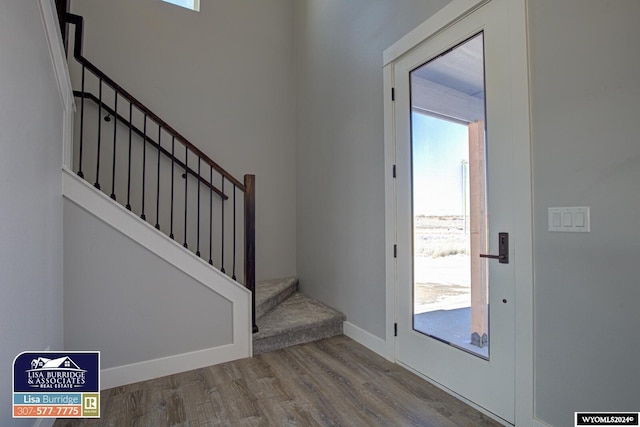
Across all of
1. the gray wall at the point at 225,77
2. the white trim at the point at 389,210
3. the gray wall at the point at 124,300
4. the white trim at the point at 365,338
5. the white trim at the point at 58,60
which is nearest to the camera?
the white trim at the point at 58,60

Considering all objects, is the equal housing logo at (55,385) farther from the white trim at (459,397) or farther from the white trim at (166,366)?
the white trim at (459,397)

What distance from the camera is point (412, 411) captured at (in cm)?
187

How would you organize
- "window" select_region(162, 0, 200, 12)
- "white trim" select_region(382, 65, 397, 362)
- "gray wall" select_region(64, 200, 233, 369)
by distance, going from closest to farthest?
1. "gray wall" select_region(64, 200, 233, 369)
2. "white trim" select_region(382, 65, 397, 362)
3. "window" select_region(162, 0, 200, 12)

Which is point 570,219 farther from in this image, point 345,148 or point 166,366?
point 166,366

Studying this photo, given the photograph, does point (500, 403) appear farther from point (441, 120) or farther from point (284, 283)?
point (284, 283)

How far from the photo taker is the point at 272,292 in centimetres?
341

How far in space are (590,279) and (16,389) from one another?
2.58 m

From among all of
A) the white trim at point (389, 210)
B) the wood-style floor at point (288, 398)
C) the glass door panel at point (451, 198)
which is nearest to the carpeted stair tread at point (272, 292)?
the wood-style floor at point (288, 398)

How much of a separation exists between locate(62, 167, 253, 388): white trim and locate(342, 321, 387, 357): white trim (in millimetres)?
951

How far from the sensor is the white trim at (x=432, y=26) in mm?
1921

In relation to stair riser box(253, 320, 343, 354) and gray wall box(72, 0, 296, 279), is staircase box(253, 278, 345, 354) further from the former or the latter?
gray wall box(72, 0, 296, 279)

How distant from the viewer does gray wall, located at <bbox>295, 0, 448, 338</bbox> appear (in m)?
2.68

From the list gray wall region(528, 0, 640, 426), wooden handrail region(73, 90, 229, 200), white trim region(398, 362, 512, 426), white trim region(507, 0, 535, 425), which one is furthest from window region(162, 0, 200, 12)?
white trim region(398, 362, 512, 426)

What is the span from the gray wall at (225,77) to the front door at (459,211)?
2.06 m
